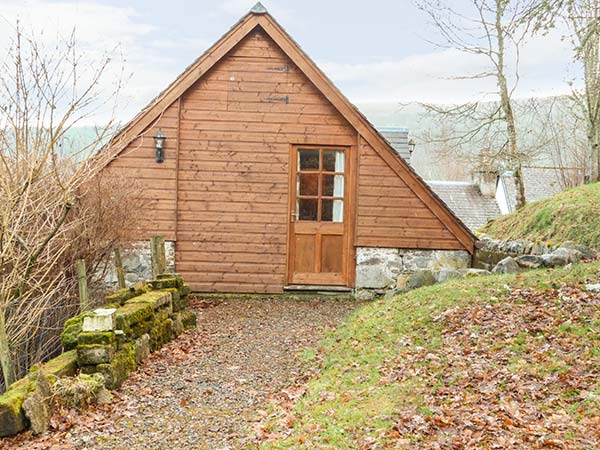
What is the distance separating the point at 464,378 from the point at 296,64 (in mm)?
7147

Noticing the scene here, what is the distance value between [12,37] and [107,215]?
9.28ft

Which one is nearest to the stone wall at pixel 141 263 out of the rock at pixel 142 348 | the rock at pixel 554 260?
the rock at pixel 142 348

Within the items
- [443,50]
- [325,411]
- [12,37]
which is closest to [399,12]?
[443,50]

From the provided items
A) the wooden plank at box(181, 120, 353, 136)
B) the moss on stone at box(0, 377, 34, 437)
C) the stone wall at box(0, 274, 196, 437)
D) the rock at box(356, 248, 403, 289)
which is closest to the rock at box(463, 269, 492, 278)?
the rock at box(356, 248, 403, 289)

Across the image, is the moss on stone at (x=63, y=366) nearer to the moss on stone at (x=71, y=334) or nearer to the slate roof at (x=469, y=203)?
the moss on stone at (x=71, y=334)

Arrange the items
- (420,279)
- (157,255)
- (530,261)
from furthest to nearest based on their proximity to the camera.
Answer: (420,279)
(530,261)
(157,255)

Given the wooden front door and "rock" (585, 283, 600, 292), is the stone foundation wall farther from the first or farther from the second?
"rock" (585, 283, 600, 292)

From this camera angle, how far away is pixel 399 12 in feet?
50.6

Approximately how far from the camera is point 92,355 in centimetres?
535

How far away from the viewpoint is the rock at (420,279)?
10008 mm

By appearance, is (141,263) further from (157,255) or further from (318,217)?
(318,217)

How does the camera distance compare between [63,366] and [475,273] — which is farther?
[475,273]

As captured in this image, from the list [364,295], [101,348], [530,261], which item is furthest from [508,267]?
[101,348]

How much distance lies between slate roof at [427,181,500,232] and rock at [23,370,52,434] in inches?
920
